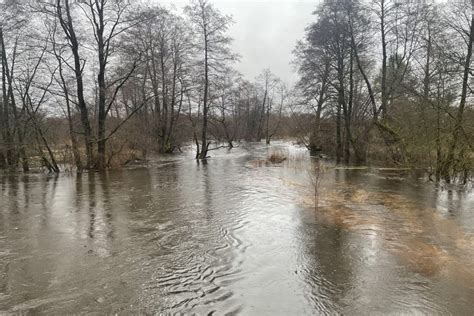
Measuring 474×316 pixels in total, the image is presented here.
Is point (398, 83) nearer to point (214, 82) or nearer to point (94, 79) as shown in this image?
point (214, 82)

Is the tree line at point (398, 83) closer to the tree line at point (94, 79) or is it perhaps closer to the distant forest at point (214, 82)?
the distant forest at point (214, 82)

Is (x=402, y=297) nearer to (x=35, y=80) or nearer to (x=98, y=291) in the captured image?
(x=98, y=291)

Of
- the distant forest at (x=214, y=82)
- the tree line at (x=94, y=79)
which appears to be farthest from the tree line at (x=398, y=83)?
the tree line at (x=94, y=79)

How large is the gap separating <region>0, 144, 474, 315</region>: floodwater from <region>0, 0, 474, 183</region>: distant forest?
5543 millimetres

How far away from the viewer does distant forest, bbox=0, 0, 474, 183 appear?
15406 mm

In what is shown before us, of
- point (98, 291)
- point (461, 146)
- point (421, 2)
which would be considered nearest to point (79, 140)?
point (98, 291)

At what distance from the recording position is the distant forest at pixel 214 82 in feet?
50.5

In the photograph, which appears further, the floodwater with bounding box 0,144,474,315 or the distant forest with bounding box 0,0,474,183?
the distant forest with bounding box 0,0,474,183

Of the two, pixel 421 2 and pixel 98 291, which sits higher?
pixel 421 2

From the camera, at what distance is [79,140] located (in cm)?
2134

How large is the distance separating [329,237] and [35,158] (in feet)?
64.3

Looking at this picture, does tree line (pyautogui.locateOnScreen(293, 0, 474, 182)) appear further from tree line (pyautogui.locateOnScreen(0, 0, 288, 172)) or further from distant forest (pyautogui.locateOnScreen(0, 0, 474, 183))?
tree line (pyautogui.locateOnScreen(0, 0, 288, 172))

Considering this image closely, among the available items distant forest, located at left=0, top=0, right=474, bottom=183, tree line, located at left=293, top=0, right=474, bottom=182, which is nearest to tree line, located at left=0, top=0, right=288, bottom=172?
distant forest, located at left=0, top=0, right=474, bottom=183

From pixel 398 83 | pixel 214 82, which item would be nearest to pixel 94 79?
pixel 214 82
